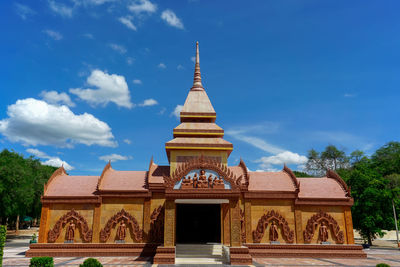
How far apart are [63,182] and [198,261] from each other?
13.2 metres

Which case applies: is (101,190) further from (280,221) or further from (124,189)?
(280,221)

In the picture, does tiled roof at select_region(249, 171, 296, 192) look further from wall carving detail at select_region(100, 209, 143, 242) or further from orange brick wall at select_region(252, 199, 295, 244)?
wall carving detail at select_region(100, 209, 143, 242)

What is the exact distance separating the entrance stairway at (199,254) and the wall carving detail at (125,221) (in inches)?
139

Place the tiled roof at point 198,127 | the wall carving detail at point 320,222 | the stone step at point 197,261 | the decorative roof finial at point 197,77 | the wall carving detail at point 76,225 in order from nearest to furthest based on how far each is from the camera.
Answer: the stone step at point 197,261 < the wall carving detail at point 76,225 < the wall carving detail at point 320,222 < the tiled roof at point 198,127 < the decorative roof finial at point 197,77

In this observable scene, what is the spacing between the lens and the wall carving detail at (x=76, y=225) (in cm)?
2078

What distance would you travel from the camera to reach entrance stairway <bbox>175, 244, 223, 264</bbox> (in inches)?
673

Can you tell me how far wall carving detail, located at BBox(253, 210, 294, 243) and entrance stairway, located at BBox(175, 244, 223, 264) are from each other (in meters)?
3.26

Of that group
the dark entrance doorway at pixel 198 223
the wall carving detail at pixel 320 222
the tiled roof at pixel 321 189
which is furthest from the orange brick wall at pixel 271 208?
the dark entrance doorway at pixel 198 223

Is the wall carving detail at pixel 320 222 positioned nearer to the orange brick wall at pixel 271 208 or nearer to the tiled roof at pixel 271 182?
the orange brick wall at pixel 271 208

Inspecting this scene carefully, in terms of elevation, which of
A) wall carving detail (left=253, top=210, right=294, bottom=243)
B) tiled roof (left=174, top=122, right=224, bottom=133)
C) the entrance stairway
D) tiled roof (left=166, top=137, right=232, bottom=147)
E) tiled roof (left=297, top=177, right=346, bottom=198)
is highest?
tiled roof (left=174, top=122, right=224, bottom=133)

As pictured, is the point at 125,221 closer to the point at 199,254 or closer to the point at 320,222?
the point at 199,254

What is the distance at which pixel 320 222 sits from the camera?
71.4 ft

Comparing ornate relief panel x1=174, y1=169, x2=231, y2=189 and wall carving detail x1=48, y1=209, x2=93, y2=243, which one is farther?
wall carving detail x1=48, y1=209, x2=93, y2=243

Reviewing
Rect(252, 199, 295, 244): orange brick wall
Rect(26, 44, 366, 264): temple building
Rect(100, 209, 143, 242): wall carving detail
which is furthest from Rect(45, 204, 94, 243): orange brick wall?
Rect(252, 199, 295, 244): orange brick wall
